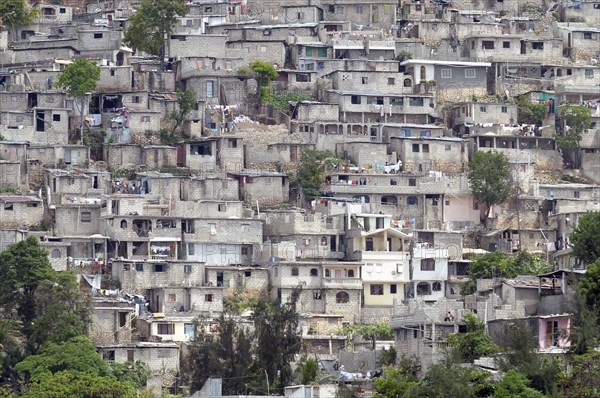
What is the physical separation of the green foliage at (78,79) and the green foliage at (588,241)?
1735 centimetres

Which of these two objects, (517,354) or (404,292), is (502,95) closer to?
(404,292)

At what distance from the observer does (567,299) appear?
62438mm

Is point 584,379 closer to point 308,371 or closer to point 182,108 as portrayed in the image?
point 308,371

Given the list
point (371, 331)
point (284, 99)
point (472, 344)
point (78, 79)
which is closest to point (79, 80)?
point (78, 79)

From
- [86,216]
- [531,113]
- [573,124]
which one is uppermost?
[531,113]

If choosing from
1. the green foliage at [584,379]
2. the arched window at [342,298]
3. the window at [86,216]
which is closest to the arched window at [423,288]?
the arched window at [342,298]

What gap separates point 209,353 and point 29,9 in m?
26.6

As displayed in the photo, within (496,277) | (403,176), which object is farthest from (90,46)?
(496,277)

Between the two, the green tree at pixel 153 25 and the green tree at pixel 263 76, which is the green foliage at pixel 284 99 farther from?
the green tree at pixel 153 25

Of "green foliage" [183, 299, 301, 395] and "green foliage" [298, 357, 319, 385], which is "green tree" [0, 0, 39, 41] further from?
"green foliage" [298, 357, 319, 385]

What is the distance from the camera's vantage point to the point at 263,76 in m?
80.6

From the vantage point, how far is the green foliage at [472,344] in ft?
198

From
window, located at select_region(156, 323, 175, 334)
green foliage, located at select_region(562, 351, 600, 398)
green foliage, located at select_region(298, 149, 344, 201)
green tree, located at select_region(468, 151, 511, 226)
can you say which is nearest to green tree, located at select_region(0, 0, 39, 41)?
green foliage, located at select_region(298, 149, 344, 201)

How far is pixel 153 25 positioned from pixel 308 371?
22.8 meters
